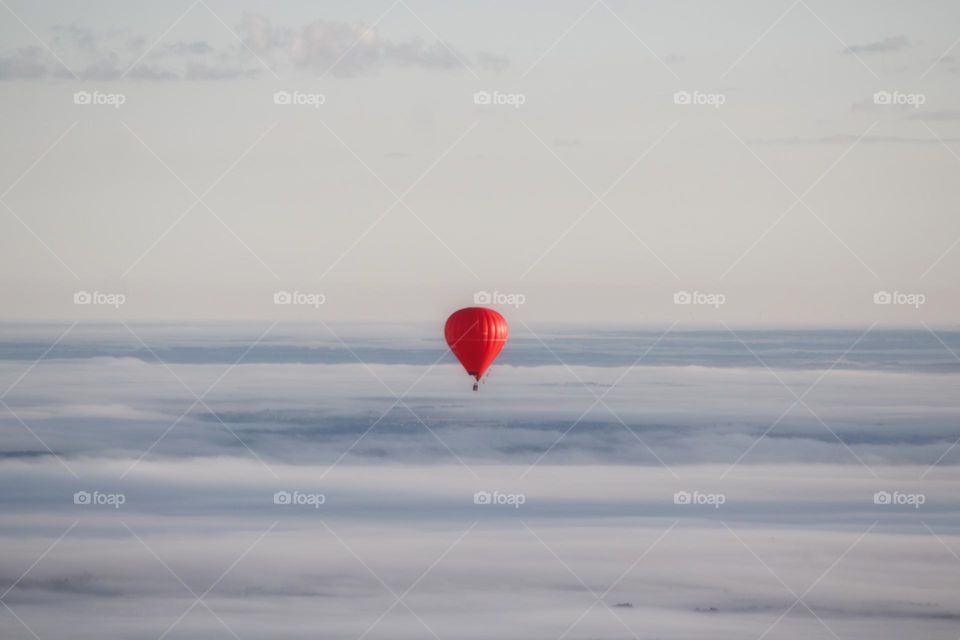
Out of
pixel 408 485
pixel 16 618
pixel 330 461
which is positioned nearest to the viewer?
pixel 16 618

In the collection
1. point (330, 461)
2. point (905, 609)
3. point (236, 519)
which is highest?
point (330, 461)

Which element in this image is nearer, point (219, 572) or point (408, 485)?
point (219, 572)

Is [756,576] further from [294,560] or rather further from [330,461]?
[330,461]

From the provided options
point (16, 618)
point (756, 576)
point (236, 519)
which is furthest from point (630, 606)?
point (16, 618)

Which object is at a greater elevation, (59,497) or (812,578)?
(59,497)

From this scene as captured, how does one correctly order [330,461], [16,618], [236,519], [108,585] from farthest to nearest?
[330,461]
[236,519]
[108,585]
[16,618]
